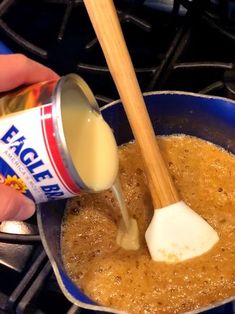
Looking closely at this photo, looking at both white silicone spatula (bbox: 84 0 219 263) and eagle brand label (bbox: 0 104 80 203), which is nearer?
eagle brand label (bbox: 0 104 80 203)

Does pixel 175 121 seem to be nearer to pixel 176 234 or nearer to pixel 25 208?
pixel 176 234

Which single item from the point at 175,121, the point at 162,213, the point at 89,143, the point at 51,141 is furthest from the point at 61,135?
the point at 175,121

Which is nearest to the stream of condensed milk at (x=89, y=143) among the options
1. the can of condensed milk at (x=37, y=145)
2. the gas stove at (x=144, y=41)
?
the can of condensed milk at (x=37, y=145)

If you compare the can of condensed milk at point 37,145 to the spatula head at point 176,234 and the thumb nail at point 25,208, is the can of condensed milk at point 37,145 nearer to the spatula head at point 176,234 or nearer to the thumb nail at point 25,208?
the thumb nail at point 25,208

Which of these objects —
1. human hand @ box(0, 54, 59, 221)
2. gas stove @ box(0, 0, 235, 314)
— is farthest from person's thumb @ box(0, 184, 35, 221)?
gas stove @ box(0, 0, 235, 314)

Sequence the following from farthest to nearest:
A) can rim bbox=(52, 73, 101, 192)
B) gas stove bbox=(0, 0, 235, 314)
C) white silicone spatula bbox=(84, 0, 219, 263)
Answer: gas stove bbox=(0, 0, 235, 314) → white silicone spatula bbox=(84, 0, 219, 263) → can rim bbox=(52, 73, 101, 192)

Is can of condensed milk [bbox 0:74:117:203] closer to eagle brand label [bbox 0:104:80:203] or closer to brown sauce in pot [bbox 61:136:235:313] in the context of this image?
eagle brand label [bbox 0:104:80:203]
